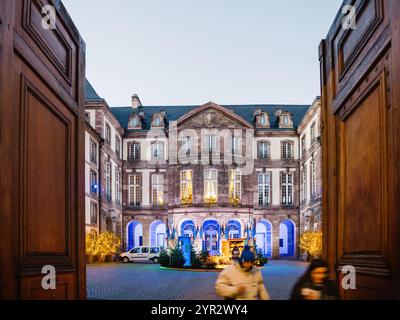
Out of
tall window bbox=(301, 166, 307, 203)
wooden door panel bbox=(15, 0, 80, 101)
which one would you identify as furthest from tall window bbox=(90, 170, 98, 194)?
wooden door panel bbox=(15, 0, 80, 101)

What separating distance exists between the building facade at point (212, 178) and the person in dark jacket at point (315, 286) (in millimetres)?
40149

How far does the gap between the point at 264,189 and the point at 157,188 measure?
8.87 m

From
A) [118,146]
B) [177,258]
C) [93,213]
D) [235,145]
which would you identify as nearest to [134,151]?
[118,146]

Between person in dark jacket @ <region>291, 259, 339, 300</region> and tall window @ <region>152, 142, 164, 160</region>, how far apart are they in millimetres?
44923

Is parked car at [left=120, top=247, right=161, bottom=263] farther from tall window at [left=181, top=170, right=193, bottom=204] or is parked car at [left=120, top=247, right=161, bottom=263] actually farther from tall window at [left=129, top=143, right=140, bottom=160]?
tall window at [left=129, top=143, right=140, bottom=160]

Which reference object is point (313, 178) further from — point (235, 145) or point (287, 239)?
point (287, 239)

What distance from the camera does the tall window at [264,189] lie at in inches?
1928

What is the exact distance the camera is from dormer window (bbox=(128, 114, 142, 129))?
165 feet

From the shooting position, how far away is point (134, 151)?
50000 millimetres

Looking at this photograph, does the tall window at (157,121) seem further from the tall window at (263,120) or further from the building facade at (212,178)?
the tall window at (263,120)

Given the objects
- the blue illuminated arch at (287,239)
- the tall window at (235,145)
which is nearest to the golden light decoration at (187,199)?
the tall window at (235,145)
